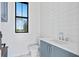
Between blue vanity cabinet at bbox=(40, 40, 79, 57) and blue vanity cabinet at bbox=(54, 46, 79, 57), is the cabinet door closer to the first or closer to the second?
blue vanity cabinet at bbox=(40, 40, 79, 57)

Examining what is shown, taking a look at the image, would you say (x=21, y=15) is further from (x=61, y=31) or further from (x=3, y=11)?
(x=61, y=31)

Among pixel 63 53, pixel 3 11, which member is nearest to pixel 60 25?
pixel 63 53

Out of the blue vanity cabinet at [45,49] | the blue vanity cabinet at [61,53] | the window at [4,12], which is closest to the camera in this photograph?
the blue vanity cabinet at [61,53]

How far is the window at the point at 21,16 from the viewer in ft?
6.04

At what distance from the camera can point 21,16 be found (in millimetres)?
1868

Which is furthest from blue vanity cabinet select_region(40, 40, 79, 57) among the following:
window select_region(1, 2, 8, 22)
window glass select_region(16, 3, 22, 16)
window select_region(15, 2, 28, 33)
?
window select_region(1, 2, 8, 22)

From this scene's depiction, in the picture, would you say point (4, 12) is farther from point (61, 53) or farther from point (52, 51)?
point (61, 53)

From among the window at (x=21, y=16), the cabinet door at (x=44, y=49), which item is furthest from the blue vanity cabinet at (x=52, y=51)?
the window at (x=21, y=16)

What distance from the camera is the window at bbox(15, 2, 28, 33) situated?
184 cm

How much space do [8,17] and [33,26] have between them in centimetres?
47

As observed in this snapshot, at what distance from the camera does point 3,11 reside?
218 centimetres

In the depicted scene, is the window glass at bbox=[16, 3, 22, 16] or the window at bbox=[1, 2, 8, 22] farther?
the window at bbox=[1, 2, 8, 22]

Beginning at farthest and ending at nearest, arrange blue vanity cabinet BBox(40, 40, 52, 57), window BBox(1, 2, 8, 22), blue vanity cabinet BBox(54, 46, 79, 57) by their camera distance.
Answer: window BBox(1, 2, 8, 22)
blue vanity cabinet BBox(40, 40, 52, 57)
blue vanity cabinet BBox(54, 46, 79, 57)

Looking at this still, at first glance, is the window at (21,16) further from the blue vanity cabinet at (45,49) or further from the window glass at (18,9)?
the blue vanity cabinet at (45,49)
